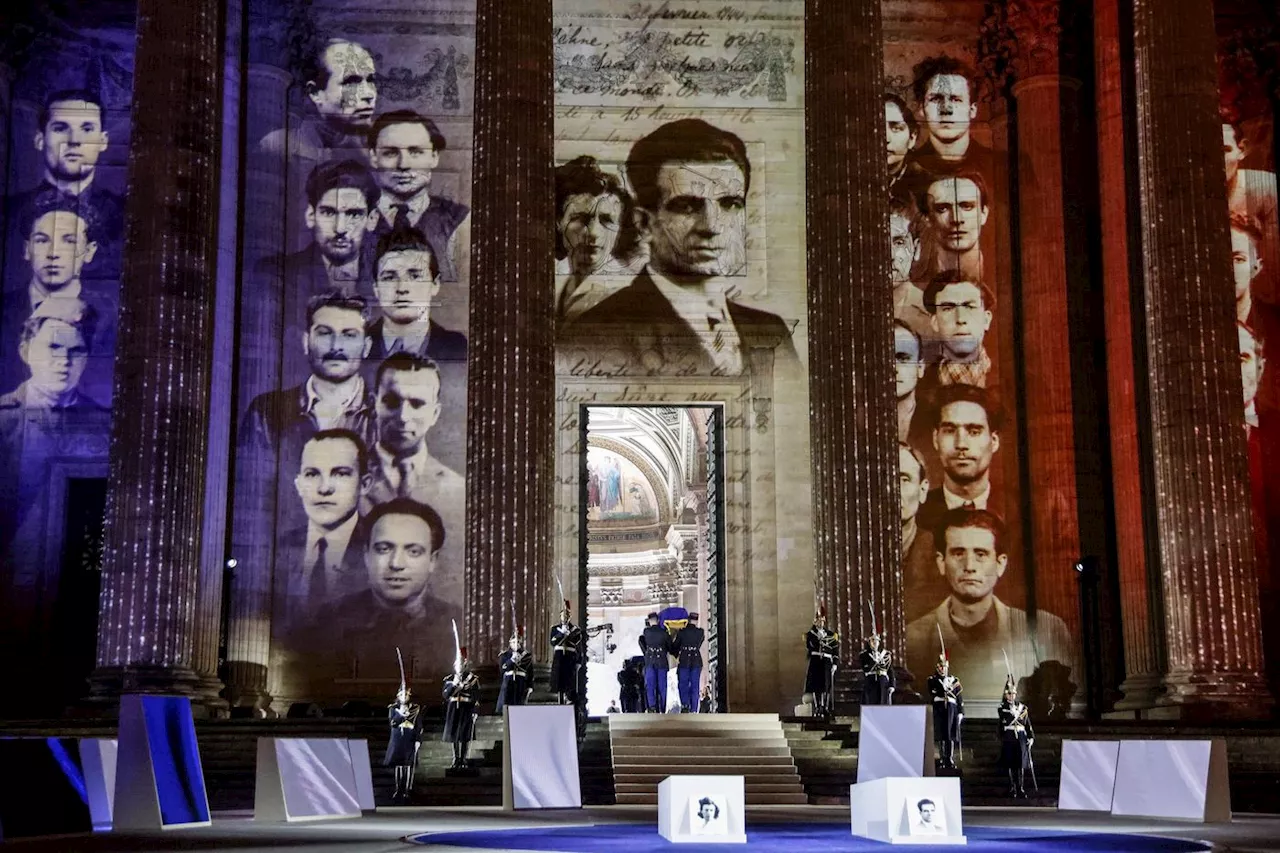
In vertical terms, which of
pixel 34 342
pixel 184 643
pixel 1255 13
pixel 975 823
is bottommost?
pixel 975 823

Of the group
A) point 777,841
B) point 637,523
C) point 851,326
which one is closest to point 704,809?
point 777,841

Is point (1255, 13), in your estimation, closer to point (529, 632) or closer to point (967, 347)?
point (967, 347)

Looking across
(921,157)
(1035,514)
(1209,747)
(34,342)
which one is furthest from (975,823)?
(34,342)

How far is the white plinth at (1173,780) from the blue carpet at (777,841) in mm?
2547

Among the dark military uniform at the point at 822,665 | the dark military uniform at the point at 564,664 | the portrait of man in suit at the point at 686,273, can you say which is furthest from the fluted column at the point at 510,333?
the portrait of man in suit at the point at 686,273

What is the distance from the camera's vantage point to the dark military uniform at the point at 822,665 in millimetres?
21000

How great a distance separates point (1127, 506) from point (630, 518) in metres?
20.6

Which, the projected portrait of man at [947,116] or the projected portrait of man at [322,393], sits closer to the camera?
the projected portrait of man at [322,393]

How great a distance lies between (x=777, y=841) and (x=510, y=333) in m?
11.5

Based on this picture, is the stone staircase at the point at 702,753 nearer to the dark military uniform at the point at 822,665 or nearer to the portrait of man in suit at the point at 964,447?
the dark military uniform at the point at 822,665

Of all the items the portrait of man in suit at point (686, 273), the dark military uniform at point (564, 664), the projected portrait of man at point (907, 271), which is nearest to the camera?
the dark military uniform at point (564, 664)

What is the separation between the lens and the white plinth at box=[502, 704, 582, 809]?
15.7 meters

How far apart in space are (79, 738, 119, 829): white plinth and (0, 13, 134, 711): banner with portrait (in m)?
12.2

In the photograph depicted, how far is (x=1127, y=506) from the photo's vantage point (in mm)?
25375
